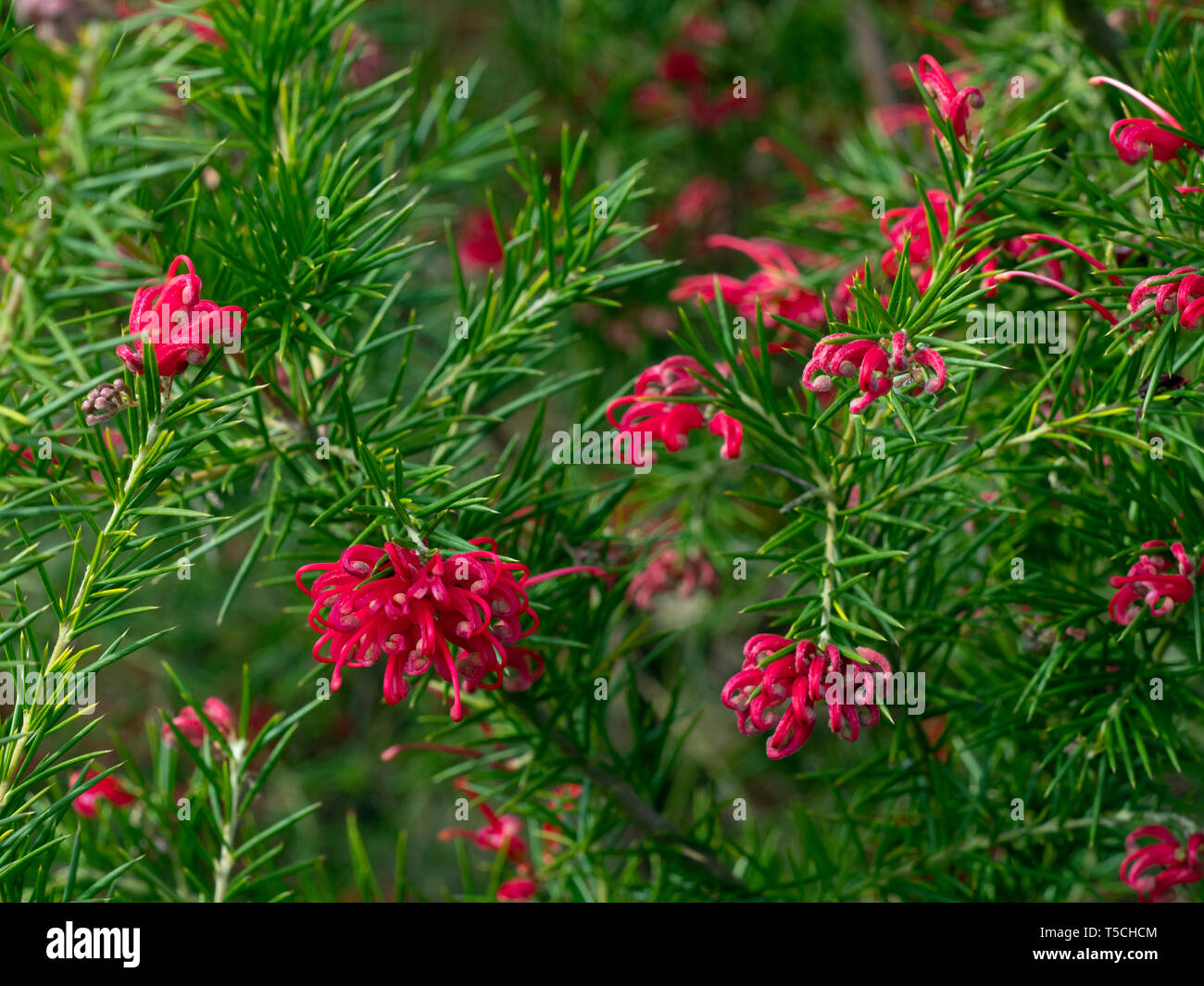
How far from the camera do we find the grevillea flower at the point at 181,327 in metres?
0.42

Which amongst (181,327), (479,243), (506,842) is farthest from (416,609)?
(479,243)

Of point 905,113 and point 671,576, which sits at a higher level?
point 905,113

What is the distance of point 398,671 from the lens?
43cm

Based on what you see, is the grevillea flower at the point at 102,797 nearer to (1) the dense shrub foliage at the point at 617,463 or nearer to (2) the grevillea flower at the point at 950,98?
(1) the dense shrub foliage at the point at 617,463

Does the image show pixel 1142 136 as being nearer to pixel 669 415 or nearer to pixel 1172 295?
pixel 1172 295

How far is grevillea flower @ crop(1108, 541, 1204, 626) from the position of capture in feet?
1.49

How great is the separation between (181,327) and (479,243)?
694 mm

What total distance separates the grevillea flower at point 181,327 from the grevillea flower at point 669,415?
0.62 feet

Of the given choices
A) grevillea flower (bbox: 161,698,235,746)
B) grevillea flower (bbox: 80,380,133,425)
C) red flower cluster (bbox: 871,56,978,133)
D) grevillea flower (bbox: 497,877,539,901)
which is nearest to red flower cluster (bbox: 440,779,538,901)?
grevillea flower (bbox: 497,877,539,901)

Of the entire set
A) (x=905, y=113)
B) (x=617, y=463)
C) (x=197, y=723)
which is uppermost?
(x=905, y=113)

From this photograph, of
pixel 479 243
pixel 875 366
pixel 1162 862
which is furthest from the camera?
pixel 479 243

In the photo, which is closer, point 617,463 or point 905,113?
point 617,463

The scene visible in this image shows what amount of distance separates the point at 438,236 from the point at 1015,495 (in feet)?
2.91

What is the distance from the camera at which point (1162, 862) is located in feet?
1.68
